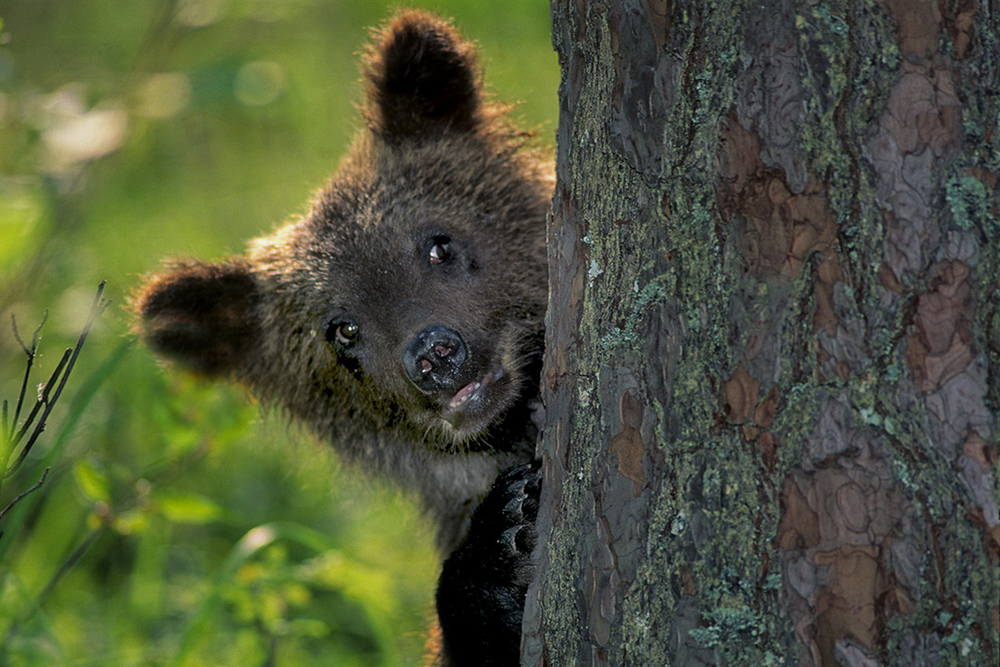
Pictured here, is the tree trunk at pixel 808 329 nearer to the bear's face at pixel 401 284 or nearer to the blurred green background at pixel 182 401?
the bear's face at pixel 401 284

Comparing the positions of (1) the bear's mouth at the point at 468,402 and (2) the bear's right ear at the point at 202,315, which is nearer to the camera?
(1) the bear's mouth at the point at 468,402

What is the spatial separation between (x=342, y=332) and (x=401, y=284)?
297 mm

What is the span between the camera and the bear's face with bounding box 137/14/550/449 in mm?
3521

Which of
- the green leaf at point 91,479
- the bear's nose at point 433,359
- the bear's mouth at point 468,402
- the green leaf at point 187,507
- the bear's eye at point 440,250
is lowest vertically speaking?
the green leaf at point 187,507

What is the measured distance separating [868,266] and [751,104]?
14.0 inches

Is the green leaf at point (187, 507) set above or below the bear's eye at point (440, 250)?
below

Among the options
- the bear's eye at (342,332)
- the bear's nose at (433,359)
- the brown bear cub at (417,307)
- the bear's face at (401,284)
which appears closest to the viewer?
the bear's nose at (433,359)

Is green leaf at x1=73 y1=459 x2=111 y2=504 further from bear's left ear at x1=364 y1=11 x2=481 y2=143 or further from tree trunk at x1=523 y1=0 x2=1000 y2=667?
tree trunk at x1=523 y1=0 x2=1000 y2=667

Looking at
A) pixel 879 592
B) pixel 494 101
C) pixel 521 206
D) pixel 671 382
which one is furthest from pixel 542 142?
pixel 879 592

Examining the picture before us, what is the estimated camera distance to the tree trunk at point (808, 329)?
6.10ft

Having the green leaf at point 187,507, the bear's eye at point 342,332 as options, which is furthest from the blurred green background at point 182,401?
the bear's eye at point 342,332

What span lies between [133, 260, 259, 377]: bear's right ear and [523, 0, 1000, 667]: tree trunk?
2.33m

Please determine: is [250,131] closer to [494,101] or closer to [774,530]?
[494,101]

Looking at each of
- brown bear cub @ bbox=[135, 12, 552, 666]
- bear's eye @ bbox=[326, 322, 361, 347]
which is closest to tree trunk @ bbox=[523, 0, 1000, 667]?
brown bear cub @ bbox=[135, 12, 552, 666]
